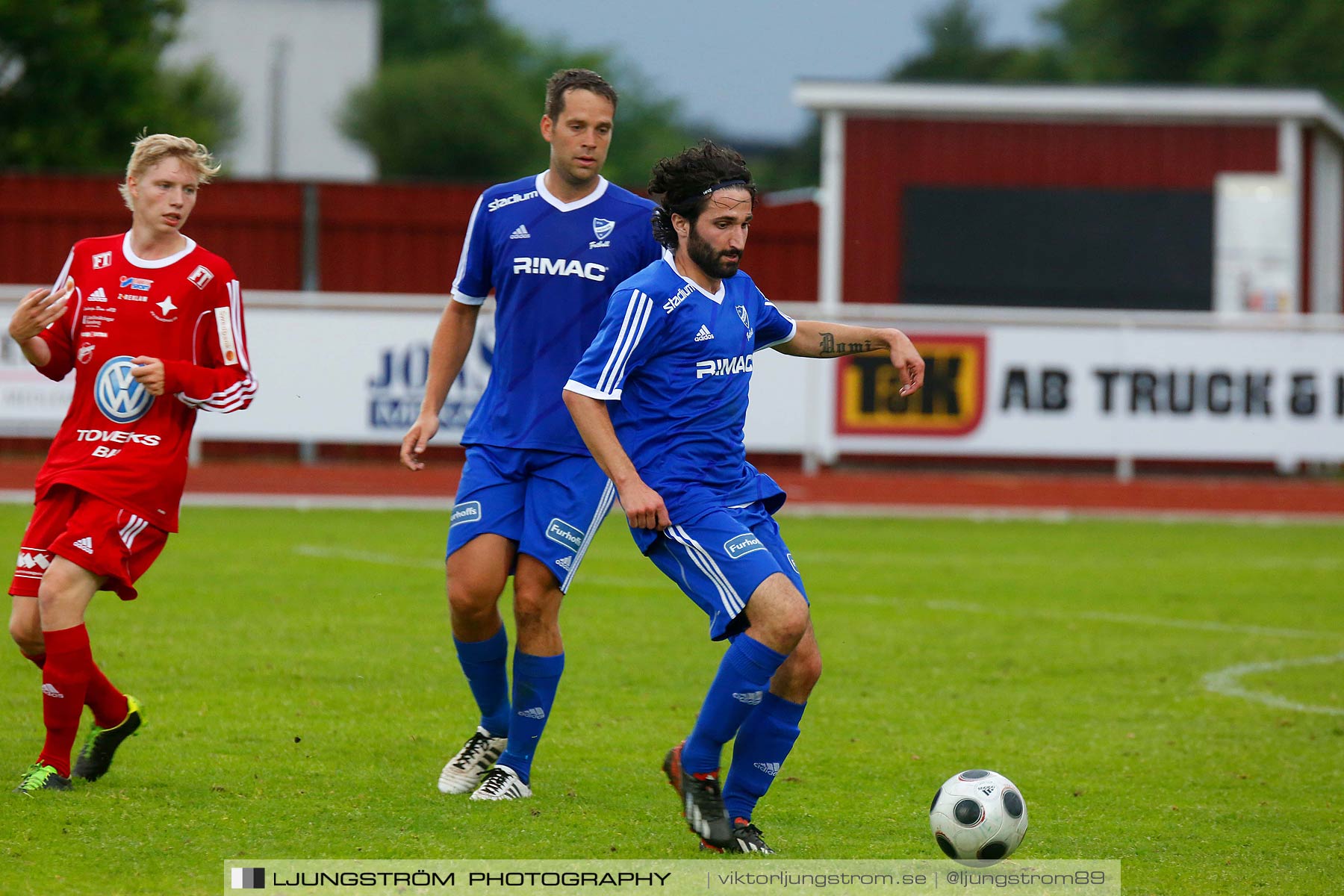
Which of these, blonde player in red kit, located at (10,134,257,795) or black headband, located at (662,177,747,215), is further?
blonde player in red kit, located at (10,134,257,795)

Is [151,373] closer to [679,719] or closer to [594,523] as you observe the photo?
[594,523]

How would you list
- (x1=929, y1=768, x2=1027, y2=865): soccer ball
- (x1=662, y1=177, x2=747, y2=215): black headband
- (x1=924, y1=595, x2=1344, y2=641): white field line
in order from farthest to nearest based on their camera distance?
(x1=924, y1=595, x2=1344, y2=641): white field line
(x1=662, y1=177, x2=747, y2=215): black headband
(x1=929, y1=768, x2=1027, y2=865): soccer ball

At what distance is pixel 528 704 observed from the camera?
18.5 ft

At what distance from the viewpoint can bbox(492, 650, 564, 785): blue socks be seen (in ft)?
18.5

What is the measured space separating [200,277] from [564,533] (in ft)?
4.86

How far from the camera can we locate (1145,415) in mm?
17141

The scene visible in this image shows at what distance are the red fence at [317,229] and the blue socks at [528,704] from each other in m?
15.1

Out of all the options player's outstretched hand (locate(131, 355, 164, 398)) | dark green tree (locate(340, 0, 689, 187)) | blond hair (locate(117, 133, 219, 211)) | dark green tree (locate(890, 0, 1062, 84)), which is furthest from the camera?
dark green tree (locate(890, 0, 1062, 84))

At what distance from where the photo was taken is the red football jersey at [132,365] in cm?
539

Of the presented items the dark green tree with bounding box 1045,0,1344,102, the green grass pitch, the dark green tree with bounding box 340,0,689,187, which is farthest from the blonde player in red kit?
the dark green tree with bounding box 340,0,689,187

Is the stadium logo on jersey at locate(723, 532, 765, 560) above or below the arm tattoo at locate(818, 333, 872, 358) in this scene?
below

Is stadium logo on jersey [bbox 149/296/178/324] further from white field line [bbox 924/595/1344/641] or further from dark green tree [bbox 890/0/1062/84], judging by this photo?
dark green tree [bbox 890/0/1062/84]

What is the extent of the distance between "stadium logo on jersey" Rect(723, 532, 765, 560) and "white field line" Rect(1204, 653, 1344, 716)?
375 cm

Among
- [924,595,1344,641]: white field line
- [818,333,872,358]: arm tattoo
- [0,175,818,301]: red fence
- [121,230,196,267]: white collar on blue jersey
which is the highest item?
[0,175,818,301]: red fence
